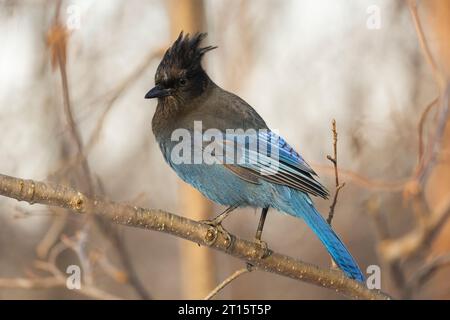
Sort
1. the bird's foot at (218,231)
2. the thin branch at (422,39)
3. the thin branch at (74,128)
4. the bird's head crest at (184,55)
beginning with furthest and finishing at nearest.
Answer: the bird's head crest at (184,55), the thin branch at (422,39), the thin branch at (74,128), the bird's foot at (218,231)

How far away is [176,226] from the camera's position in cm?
335

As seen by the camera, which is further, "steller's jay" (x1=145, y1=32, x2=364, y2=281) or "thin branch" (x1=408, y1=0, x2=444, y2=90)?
"thin branch" (x1=408, y1=0, x2=444, y2=90)

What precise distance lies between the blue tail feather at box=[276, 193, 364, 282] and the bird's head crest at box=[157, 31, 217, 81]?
101cm

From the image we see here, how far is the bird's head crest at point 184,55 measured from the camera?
14.5 ft

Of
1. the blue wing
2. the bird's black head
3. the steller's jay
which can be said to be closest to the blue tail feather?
the steller's jay

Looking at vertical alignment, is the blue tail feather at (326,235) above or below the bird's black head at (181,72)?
below

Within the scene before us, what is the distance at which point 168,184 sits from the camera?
760 cm

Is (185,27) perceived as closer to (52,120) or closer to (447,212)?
(52,120)

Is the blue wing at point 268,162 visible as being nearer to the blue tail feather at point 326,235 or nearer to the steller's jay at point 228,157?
the steller's jay at point 228,157

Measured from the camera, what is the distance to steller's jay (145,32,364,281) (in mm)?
4109

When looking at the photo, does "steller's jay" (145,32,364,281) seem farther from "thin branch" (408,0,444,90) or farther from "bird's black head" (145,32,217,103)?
"thin branch" (408,0,444,90)

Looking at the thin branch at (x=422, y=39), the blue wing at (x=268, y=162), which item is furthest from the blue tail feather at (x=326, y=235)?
the thin branch at (x=422, y=39)

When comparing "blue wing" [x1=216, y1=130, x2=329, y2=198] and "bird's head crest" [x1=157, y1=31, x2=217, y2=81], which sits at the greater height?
"bird's head crest" [x1=157, y1=31, x2=217, y2=81]
